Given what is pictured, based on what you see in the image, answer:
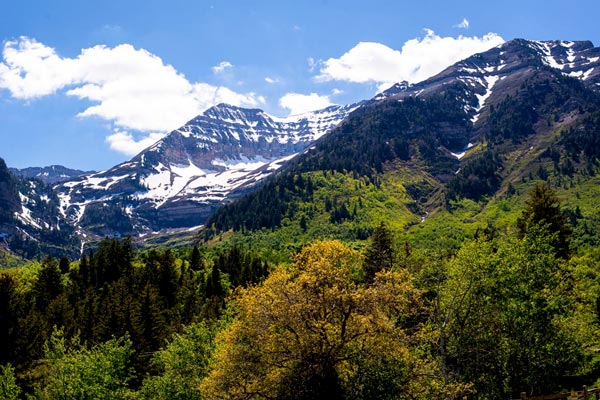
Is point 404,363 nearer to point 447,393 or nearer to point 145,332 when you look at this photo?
point 447,393

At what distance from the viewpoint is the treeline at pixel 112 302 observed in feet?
276

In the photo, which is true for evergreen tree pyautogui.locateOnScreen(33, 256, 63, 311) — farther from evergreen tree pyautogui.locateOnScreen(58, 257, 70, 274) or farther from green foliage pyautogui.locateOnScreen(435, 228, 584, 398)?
green foliage pyautogui.locateOnScreen(435, 228, 584, 398)

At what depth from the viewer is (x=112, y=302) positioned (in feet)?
330

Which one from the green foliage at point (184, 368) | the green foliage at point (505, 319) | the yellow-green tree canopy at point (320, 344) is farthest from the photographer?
the green foliage at point (184, 368)

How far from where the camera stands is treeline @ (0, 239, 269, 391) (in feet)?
276

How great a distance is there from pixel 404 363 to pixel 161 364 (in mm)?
55033

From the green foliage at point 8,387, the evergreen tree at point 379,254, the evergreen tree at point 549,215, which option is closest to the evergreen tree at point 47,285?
the green foliage at point 8,387

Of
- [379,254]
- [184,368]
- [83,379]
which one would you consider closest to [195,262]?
[379,254]

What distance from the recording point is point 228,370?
4281 centimetres

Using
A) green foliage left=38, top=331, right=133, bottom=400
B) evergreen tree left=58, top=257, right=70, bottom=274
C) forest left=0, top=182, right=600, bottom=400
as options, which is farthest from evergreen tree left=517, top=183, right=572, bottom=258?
evergreen tree left=58, top=257, right=70, bottom=274

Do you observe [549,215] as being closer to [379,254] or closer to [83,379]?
[379,254]

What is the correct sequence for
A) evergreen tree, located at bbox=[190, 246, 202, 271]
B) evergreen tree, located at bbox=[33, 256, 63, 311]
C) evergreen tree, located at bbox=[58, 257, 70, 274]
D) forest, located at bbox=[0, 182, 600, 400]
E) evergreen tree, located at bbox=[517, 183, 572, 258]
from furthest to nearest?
evergreen tree, located at bbox=[190, 246, 202, 271], evergreen tree, located at bbox=[58, 257, 70, 274], evergreen tree, located at bbox=[33, 256, 63, 311], evergreen tree, located at bbox=[517, 183, 572, 258], forest, located at bbox=[0, 182, 600, 400]

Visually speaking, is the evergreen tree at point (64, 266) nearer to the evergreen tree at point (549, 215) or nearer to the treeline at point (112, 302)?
the treeline at point (112, 302)

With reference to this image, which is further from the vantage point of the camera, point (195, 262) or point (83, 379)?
point (195, 262)
